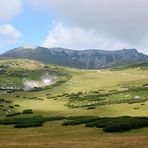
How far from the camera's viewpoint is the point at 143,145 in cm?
3662

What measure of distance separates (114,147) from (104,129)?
15.0 meters

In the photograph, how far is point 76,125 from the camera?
62875 millimetres

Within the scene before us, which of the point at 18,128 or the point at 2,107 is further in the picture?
the point at 2,107

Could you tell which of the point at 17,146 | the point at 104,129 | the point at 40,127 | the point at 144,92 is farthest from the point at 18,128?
the point at 144,92

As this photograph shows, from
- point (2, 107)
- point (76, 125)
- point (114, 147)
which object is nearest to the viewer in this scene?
point (114, 147)

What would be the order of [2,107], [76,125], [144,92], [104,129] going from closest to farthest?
[104,129]
[76,125]
[2,107]
[144,92]

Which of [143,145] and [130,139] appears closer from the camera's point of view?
[143,145]

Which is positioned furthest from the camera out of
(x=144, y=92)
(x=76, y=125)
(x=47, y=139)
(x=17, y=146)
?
(x=144, y=92)

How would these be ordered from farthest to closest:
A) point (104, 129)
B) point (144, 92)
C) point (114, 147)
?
point (144, 92), point (104, 129), point (114, 147)

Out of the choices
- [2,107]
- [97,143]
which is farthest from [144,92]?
[97,143]

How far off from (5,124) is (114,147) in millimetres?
42172

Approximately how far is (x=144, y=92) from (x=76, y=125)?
106373 mm

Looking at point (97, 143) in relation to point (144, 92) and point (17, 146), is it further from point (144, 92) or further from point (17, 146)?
point (144, 92)

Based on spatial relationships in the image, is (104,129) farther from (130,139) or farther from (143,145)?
(143,145)
